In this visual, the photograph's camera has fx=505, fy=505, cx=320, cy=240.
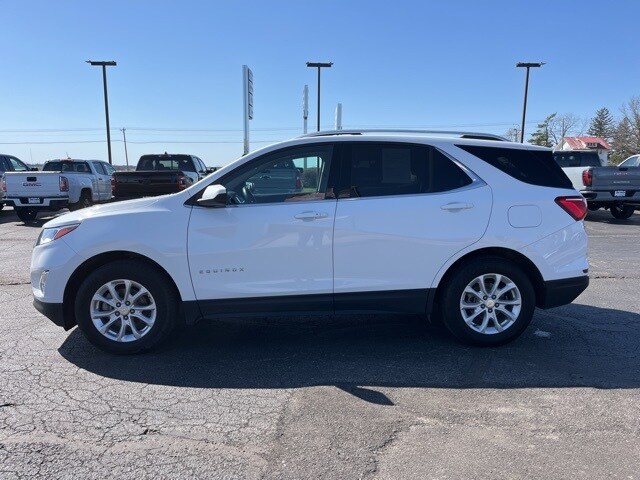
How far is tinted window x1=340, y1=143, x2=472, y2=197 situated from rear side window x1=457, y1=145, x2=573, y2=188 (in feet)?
0.93

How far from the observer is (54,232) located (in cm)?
435

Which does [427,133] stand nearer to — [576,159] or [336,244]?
[336,244]

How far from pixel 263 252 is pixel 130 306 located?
1.24m

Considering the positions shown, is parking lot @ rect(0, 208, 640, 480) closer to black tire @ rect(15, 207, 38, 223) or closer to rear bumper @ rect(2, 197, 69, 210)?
rear bumper @ rect(2, 197, 69, 210)

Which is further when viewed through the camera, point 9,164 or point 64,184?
point 9,164

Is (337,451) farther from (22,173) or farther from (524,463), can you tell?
(22,173)

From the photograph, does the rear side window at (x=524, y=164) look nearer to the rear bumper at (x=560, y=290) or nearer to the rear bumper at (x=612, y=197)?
the rear bumper at (x=560, y=290)

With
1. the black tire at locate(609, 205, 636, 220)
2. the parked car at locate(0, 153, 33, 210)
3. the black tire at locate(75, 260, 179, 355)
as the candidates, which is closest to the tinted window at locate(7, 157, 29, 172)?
the parked car at locate(0, 153, 33, 210)

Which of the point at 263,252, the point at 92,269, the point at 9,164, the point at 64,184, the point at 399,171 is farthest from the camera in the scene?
the point at 9,164

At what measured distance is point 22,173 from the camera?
13758 millimetres

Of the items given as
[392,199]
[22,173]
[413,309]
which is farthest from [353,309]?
[22,173]

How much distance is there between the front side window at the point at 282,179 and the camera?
436cm

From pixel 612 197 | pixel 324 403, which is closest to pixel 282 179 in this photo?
pixel 324 403

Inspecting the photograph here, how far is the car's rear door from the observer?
430 centimetres
